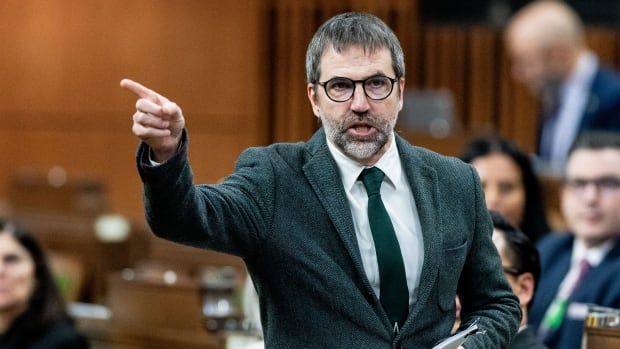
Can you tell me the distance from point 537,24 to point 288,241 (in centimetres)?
341

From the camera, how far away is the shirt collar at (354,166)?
191cm

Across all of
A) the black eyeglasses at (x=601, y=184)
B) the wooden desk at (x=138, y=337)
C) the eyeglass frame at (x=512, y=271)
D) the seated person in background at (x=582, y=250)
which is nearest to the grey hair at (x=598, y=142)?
the seated person in background at (x=582, y=250)

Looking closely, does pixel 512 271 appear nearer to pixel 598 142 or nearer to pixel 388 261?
pixel 388 261

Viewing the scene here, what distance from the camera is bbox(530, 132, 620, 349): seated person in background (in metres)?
3.22

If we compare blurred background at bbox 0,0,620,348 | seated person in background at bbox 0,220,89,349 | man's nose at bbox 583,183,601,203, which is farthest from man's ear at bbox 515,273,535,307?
blurred background at bbox 0,0,620,348

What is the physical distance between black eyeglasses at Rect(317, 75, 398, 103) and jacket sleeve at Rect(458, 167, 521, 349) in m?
0.28

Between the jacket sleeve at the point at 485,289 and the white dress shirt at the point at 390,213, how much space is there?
0.13 meters

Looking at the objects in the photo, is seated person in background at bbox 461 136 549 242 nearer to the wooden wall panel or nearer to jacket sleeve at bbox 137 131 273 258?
jacket sleeve at bbox 137 131 273 258

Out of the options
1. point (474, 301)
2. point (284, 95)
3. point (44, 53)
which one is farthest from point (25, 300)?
point (44, 53)

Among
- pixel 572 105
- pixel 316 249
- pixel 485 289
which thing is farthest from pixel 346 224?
pixel 572 105

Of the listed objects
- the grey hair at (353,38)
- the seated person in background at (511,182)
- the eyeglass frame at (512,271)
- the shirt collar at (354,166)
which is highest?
the grey hair at (353,38)

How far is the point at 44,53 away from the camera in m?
8.58

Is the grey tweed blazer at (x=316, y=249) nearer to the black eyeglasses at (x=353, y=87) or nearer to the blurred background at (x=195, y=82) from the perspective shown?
the black eyeglasses at (x=353, y=87)

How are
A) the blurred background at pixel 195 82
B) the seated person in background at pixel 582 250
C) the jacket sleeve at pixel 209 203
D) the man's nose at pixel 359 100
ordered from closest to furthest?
the jacket sleeve at pixel 209 203, the man's nose at pixel 359 100, the seated person in background at pixel 582 250, the blurred background at pixel 195 82
